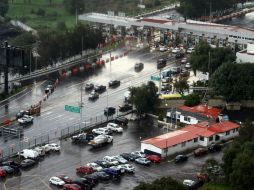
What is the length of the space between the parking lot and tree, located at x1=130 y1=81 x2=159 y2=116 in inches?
95.3

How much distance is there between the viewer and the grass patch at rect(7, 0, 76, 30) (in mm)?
71506

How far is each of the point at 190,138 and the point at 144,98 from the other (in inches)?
200

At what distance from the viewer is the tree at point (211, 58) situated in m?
47.0

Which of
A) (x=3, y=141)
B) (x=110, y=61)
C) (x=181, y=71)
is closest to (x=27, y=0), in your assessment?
(x=110, y=61)

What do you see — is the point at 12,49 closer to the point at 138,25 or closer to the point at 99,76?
the point at 99,76

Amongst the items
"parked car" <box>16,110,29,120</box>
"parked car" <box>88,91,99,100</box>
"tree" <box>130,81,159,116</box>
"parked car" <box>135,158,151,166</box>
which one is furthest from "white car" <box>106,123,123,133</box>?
"parked car" <box>88,91,99,100</box>

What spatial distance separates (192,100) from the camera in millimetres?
42594

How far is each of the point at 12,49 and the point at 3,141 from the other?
877 cm

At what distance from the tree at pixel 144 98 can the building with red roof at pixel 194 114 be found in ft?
3.82

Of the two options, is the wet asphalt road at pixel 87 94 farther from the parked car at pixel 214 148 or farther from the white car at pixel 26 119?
the parked car at pixel 214 148

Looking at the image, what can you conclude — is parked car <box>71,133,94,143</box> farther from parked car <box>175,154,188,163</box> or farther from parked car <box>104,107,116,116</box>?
parked car <box>175,154,188,163</box>

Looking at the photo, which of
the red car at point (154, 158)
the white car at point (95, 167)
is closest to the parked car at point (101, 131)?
the red car at point (154, 158)

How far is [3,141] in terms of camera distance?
37844 millimetres

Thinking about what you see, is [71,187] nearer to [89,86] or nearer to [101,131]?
[101,131]
